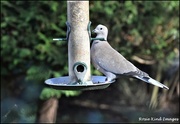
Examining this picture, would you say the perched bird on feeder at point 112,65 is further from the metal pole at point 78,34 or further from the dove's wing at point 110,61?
the metal pole at point 78,34

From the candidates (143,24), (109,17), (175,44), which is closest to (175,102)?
(175,44)

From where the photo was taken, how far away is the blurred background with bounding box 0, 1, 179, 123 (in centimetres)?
452

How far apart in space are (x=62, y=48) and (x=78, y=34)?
1.42 metres

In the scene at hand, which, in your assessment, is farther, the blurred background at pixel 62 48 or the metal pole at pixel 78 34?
the blurred background at pixel 62 48

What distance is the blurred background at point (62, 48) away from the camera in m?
4.52

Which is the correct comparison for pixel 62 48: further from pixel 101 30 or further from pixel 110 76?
pixel 110 76

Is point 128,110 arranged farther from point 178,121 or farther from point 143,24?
point 143,24

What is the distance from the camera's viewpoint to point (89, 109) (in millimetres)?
6453

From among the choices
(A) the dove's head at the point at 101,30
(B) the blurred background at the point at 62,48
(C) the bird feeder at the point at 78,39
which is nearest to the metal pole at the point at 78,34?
(C) the bird feeder at the point at 78,39

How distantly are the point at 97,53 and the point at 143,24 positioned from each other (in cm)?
190

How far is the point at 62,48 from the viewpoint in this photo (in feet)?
15.4

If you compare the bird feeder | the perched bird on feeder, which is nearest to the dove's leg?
the perched bird on feeder

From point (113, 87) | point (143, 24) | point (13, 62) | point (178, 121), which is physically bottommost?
point (178, 121)

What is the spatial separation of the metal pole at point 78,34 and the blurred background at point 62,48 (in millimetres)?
727
